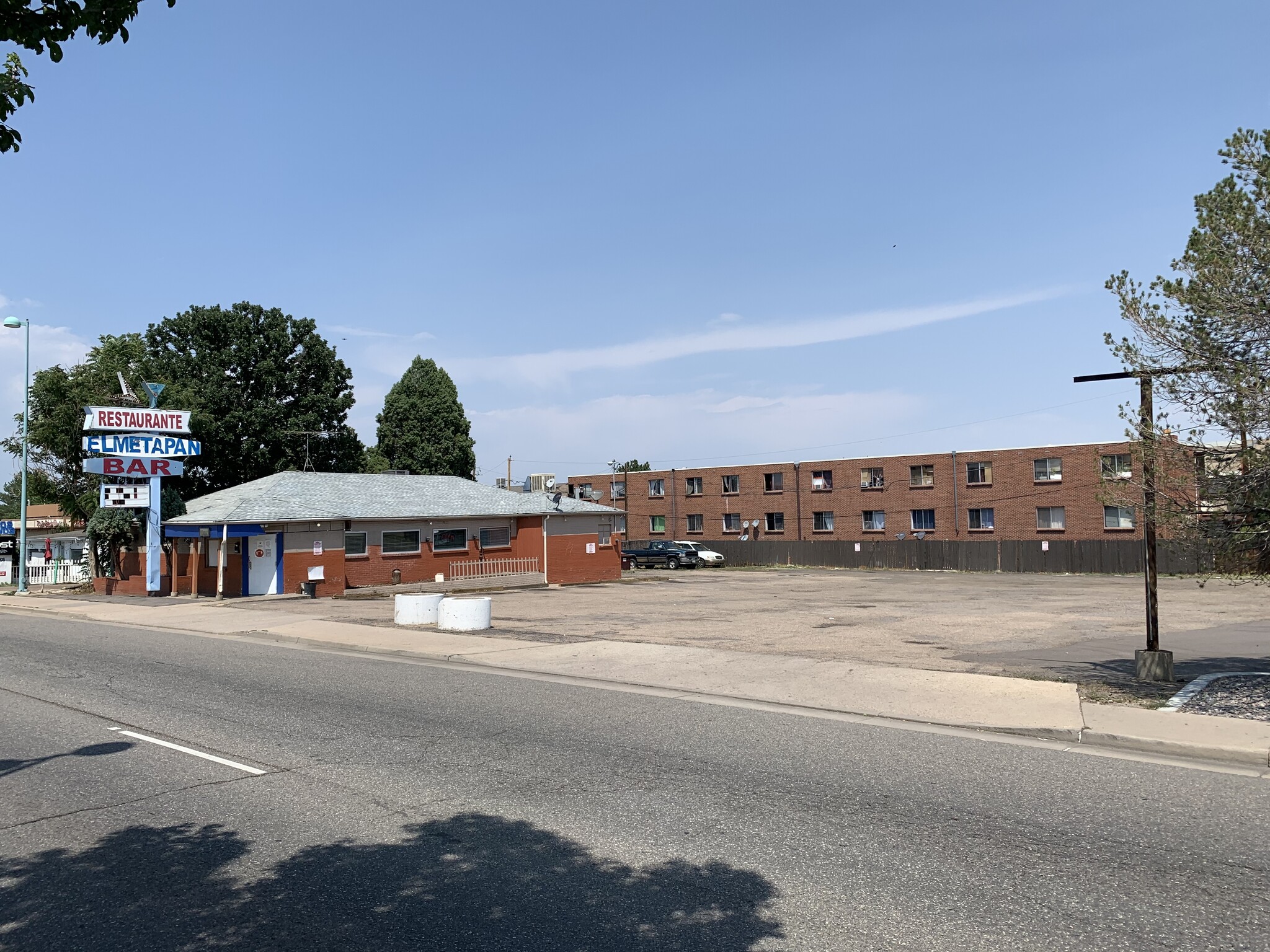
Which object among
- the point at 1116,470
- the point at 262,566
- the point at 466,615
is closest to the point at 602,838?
the point at 1116,470

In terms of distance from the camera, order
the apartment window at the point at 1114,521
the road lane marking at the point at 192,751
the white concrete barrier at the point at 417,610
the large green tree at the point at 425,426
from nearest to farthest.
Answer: the road lane marking at the point at 192,751 < the white concrete barrier at the point at 417,610 < the apartment window at the point at 1114,521 < the large green tree at the point at 425,426

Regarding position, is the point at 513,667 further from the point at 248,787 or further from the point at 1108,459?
the point at 1108,459

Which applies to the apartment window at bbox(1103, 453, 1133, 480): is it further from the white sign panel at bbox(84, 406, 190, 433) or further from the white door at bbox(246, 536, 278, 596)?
the white sign panel at bbox(84, 406, 190, 433)

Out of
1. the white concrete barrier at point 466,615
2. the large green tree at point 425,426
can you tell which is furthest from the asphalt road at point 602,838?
the large green tree at point 425,426

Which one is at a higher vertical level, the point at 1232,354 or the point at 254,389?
the point at 254,389

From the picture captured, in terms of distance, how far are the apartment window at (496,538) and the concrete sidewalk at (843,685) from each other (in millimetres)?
18754

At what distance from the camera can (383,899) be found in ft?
17.9

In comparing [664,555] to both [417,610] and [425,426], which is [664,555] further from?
[417,610]

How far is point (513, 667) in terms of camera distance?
1566cm

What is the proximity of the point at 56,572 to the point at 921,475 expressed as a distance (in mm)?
47989

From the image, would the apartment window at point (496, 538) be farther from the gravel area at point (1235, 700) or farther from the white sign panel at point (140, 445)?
the gravel area at point (1235, 700)

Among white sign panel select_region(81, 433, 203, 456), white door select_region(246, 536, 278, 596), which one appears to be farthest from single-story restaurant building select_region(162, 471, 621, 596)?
white sign panel select_region(81, 433, 203, 456)

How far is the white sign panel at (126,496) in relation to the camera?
32875mm

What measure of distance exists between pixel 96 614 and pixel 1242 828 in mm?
28478
